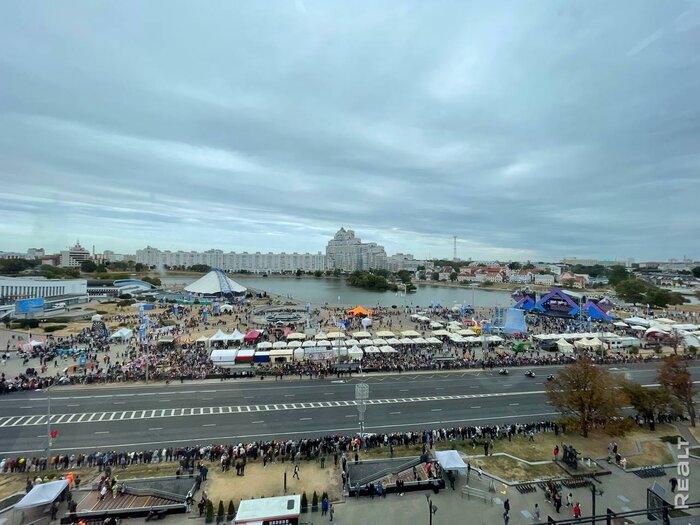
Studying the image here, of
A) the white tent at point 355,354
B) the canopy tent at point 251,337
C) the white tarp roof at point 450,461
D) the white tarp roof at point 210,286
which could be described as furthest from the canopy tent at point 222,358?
the white tarp roof at point 210,286

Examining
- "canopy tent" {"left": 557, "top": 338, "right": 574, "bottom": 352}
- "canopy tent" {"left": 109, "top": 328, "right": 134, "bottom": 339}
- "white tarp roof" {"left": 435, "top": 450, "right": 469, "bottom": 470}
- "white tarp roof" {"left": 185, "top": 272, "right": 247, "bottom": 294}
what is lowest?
"white tarp roof" {"left": 435, "top": 450, "right": 469, "bottom": 470}

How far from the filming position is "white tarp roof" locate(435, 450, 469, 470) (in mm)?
13789

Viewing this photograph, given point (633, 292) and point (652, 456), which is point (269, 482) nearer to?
point (652, 456)

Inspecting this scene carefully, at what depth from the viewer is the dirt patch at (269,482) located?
13047mm

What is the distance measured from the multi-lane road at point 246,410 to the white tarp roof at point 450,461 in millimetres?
3958

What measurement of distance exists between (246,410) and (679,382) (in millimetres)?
22567

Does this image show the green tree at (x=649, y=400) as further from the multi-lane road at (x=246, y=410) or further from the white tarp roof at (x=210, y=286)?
the white tarp roof at (x=210, y=286)

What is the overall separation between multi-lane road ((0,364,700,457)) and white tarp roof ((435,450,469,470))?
3.96 m

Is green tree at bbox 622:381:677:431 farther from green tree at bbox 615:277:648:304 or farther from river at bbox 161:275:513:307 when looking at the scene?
green tree at bbox 615:277:648:304

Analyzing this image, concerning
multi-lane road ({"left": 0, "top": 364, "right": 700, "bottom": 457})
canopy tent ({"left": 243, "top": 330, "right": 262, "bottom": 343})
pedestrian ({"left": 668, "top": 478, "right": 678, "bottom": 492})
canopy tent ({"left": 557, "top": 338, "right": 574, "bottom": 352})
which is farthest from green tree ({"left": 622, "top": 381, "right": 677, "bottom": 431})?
canopy tent ({"left": 243, "top": 330, "right": 262, "bottom": 343})

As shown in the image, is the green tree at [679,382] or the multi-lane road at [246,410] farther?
the green tree at [679,382]

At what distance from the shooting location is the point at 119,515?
11.9m

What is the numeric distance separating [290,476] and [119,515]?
5.55 metres

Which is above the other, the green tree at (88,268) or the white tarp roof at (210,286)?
the green tree at (88,268)
